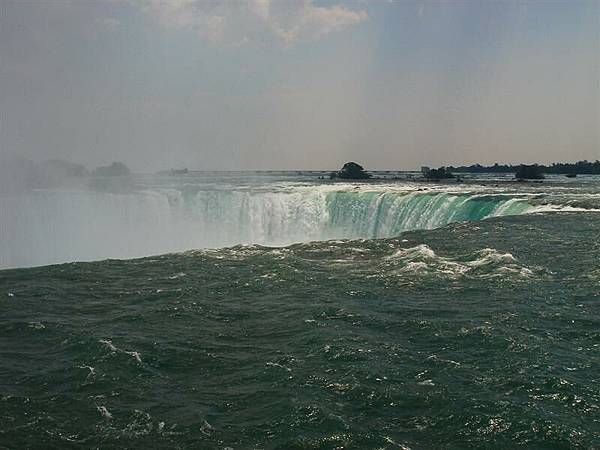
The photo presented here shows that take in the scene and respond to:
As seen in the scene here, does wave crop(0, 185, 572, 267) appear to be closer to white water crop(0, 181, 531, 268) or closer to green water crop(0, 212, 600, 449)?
white water crop(0, 181, 531, 268)

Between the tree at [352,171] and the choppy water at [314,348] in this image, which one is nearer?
the choppy water at [314,348]

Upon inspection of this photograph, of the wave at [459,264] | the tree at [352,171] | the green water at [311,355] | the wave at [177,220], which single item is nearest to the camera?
the green water at [311,355]

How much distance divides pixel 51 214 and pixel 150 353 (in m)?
33.1

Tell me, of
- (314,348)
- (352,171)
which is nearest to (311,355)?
(314,348)

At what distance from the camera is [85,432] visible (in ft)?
25.6

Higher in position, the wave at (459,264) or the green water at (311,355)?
the wave at (459,264)

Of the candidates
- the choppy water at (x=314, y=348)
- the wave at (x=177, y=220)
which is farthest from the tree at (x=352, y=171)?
the choppy water at (x=314, y=348)

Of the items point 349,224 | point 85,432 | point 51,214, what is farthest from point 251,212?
point 85,432

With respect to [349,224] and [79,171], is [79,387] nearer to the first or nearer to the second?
[349,224]

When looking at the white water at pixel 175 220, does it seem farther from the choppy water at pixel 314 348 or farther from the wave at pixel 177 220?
the choppy water at pixel 314 348

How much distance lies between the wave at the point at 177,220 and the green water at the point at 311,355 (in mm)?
17491

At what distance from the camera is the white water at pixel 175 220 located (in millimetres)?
36312

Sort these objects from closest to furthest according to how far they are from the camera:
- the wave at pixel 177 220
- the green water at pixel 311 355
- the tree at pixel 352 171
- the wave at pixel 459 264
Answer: the green water at pixel 311 355 < the wave at pixel 459 264 < the wave at pixel 177 220 < the tree at pixel 352 171

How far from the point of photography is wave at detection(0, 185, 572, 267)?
1427 inches
